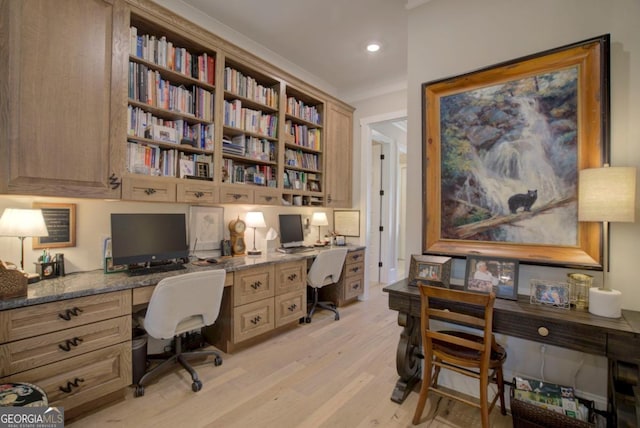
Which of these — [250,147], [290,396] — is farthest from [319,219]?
[290,396]

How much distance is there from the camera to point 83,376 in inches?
67.0

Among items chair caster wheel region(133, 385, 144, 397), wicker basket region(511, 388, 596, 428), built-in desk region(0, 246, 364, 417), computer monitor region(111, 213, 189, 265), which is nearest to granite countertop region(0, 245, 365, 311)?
built-in desk region(0, 246, 364, 417)

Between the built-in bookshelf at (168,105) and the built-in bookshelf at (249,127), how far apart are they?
22 centimetres

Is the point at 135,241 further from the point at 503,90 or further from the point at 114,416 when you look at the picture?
the point at 503,90

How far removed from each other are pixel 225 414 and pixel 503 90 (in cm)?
277

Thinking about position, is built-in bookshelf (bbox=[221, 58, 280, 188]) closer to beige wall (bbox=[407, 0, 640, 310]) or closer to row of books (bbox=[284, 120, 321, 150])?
row of books (bbox=[284, 120, 321, 150])

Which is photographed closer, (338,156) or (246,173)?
(246,173)

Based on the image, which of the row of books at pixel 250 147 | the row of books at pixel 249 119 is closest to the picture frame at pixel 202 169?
the row of books at pixel 250 147

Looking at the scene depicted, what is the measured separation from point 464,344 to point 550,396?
0.60 meters

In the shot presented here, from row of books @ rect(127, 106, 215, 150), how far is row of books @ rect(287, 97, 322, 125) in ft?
3.72

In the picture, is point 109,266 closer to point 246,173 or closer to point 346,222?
point 246,173

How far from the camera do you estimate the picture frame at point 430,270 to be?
6.28 ft

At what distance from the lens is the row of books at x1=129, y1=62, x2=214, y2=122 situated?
220 cm

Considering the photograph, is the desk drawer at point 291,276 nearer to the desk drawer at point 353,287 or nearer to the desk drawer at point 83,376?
the desk drawer at point 353,287
